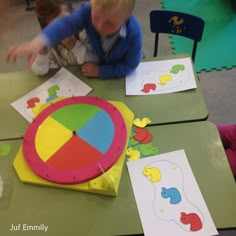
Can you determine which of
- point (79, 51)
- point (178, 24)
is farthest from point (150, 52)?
point (79, 51)

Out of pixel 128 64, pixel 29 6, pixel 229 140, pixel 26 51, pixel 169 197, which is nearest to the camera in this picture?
pixel 169 197

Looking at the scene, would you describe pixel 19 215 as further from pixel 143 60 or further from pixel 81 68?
pixel 143 60

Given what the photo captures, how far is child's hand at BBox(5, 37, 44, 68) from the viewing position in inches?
44.2

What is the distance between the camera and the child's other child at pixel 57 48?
128 cm

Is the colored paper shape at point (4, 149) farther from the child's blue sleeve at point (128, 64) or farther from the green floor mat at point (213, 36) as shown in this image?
the green floor mat at point (213, 36)

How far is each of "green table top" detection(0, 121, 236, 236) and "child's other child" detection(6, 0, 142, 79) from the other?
0.39 meters

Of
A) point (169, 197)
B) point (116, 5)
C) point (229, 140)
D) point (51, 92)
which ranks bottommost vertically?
point (229, 140)

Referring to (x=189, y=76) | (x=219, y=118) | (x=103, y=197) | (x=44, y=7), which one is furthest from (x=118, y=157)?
(x=219, y=118)

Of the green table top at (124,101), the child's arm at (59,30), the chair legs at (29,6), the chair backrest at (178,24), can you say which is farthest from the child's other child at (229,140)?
the chair legs at (29,6)

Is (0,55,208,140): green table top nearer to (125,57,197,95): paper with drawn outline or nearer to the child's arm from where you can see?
(125,57,197,95): paper with drawn outline

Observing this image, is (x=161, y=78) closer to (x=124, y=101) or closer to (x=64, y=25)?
(x=124, y=101)

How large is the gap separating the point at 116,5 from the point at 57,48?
495 mm

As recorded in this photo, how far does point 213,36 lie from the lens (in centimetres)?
236

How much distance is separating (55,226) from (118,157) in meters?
0.28
